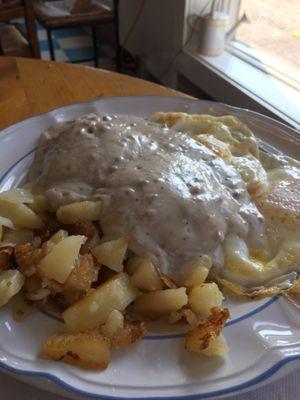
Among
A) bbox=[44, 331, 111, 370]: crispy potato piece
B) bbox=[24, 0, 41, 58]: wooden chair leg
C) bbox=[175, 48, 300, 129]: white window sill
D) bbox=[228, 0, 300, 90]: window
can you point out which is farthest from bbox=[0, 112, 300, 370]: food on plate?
bbox=[24, 0, 41, 58]: wooden chair leg

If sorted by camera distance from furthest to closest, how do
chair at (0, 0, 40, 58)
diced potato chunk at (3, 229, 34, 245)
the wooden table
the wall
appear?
the wall, chair at (0, 0, 40, 58), the wooden table, diced potato chunk at (3, 229, 34, 245)

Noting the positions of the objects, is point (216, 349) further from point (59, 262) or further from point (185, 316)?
point (59, 262)

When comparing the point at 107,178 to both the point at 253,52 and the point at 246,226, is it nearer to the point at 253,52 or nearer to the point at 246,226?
the point at 246,226

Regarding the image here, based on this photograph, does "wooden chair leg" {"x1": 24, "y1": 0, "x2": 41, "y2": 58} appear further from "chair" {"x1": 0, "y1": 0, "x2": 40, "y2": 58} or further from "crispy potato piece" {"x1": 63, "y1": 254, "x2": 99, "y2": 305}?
"crispy potato piece" {"x1": 63, "y1": 254, "x2": 99, "y2": 305}

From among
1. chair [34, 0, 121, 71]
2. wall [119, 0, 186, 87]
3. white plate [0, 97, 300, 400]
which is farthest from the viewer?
chair [34, 0, 121, 71]

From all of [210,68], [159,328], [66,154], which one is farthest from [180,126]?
[210,68]

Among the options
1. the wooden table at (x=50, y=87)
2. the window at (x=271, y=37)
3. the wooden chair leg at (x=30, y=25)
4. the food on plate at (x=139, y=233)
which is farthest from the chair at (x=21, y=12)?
the food on plate at (x=139, y=233)

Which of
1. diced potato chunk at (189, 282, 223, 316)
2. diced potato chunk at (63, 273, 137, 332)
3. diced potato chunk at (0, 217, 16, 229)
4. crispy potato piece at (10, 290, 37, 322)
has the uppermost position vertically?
diced potato chunk at (0, 217, 16, 229)
